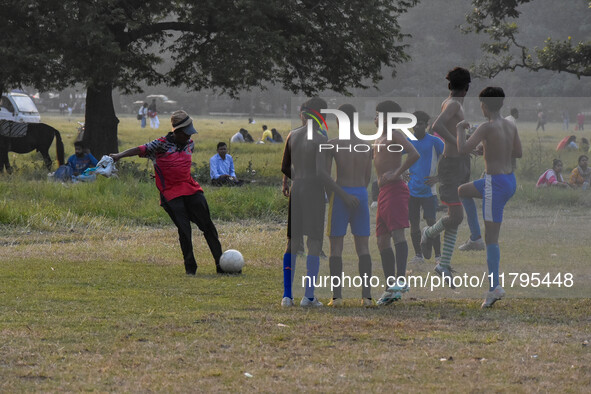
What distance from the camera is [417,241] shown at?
10.7 meters

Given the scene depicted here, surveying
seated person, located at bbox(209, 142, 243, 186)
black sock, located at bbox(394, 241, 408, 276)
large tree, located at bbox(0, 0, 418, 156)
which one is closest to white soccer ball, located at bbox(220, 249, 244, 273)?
black sock, located at bbox(394, 241, 408, 276)

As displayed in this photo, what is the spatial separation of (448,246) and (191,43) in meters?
18.6

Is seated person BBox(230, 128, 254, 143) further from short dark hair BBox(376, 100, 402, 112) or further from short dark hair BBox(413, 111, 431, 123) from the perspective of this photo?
short dark hair BBox(376, 100, 402, 112)

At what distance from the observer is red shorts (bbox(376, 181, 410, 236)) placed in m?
9.52

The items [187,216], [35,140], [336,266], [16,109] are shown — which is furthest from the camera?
[16,109]

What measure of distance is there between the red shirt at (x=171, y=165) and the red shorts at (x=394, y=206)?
109 inches

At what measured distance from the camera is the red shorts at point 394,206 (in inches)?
375

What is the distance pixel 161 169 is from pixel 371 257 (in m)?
2.92

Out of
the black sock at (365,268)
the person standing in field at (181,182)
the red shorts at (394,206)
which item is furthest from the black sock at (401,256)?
the person standing in field at (181,182)

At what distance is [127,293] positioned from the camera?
10.3 meters

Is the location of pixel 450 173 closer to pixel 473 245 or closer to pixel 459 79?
pixel 473 245

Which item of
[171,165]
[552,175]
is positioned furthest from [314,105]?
[552,175]

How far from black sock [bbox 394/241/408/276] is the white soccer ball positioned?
8.85 feet

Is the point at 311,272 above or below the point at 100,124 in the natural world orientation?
below
